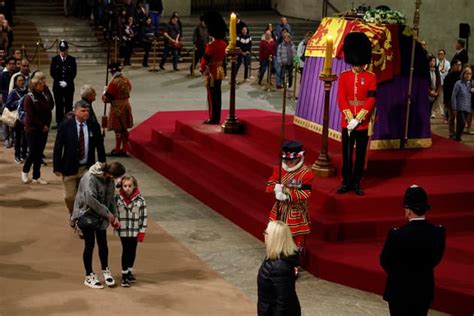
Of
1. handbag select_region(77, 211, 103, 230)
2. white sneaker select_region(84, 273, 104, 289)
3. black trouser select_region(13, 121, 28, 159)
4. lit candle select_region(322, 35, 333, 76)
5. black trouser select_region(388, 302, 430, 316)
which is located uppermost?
lit candle select_region(322, 35, 333, 76)

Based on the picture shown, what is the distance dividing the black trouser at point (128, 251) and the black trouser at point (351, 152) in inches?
119

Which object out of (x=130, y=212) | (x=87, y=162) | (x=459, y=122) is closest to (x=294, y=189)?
(x=130, y=212)

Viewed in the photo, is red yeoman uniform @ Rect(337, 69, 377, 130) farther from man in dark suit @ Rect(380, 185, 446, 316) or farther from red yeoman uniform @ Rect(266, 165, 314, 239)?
man in dark suit @ Rect(380, 185, 446, 316)

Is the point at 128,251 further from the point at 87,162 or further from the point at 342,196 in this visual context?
the point at 342,196

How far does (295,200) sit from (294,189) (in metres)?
0.12

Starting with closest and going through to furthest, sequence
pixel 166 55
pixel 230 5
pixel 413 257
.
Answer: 1. pixel 413 257
2. pixel 166 55
3. pixel 230 5

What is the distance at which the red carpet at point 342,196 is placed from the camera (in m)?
10.5

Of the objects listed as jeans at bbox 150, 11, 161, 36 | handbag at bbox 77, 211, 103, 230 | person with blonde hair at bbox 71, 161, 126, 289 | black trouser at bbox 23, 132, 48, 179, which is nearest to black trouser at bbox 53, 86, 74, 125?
black trouser at bbox 23, 132, 48, 179

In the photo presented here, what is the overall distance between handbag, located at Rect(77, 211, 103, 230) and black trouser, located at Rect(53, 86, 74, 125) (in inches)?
336

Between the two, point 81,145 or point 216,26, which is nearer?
point 81,145

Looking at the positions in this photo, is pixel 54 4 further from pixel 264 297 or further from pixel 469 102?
pixel 264 297

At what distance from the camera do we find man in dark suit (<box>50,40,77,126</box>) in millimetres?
17688

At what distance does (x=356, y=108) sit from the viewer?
11.7 meters

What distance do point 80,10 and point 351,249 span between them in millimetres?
22101
